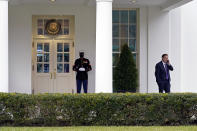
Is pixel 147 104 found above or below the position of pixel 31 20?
below

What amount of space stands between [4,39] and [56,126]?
2.95 metres

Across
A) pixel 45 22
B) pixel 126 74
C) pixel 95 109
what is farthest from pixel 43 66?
pixel 95 109

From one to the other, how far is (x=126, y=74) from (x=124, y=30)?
1.74m

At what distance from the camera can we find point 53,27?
57.8ft

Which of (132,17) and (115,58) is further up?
(132,17)

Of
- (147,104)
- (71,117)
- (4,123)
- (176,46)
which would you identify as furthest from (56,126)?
(176,46)

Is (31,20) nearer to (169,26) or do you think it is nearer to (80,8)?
(80,8)

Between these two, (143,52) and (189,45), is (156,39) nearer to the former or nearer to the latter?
(143,52)

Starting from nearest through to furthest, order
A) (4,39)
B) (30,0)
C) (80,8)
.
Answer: (4,39), (30,0), (80,8)

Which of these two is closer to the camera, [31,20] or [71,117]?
[71,117]

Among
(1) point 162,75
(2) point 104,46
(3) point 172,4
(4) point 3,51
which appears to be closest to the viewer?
(4) point 3,51

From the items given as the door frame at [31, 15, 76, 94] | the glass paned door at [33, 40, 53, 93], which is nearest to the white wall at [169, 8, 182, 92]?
the door frame at [31, 15, 76, 94]

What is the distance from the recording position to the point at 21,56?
17172 mm

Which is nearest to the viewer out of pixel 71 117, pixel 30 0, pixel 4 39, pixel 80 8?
pixel 71 117
